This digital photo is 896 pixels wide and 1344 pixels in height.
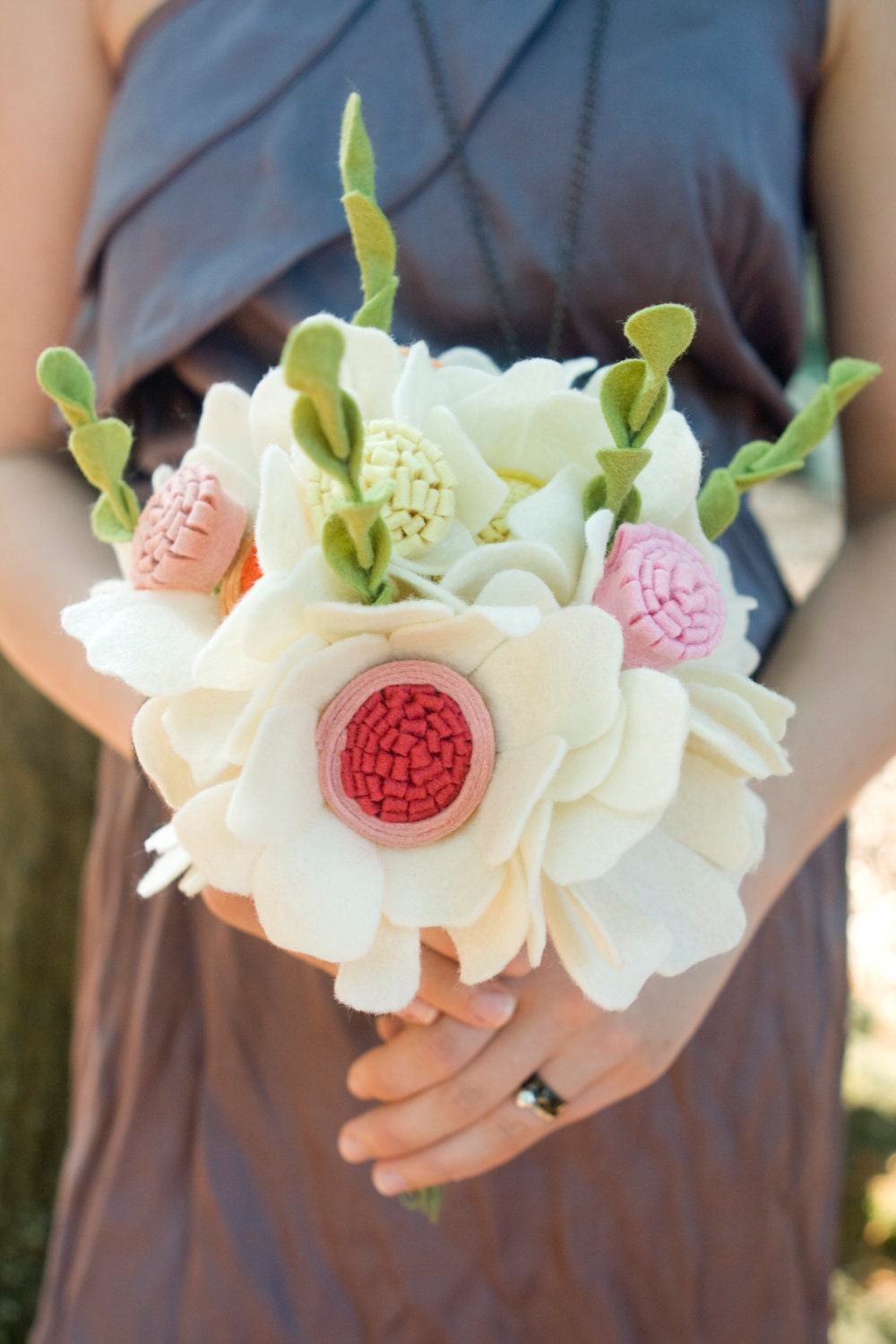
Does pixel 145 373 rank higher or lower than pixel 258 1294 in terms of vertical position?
higher

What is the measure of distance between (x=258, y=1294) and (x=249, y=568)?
2.25 feet

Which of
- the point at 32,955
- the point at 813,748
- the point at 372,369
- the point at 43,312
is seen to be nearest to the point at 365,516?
the point at 372,369

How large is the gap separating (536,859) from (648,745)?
0.22 ft

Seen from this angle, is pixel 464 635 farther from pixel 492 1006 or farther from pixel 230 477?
pixel 492 1006

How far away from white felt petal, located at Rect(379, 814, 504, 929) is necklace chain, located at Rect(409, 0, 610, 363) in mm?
476

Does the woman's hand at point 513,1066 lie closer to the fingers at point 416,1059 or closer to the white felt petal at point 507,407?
the fingers at point 416,1059

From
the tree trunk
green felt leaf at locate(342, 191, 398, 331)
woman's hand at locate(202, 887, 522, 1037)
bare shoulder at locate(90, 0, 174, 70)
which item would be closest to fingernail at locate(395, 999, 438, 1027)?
woman's hand at locate(202, 887, 522, 1037)

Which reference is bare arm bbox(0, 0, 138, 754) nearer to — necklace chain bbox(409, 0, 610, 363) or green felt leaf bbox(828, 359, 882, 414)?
necklace chain bbox(409, 0, 610, 363)

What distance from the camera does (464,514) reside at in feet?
1.53

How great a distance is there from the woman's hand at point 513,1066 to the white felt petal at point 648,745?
0.27 meters

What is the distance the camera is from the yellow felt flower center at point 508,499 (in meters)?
0.48

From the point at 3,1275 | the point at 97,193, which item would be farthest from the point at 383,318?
the point at 3,1275

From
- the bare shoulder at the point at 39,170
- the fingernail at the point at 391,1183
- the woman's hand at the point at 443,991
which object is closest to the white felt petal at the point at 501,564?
the woman's hand at the point at 443,991

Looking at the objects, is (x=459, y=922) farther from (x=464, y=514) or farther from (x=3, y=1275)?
(x=3, y=1275)
